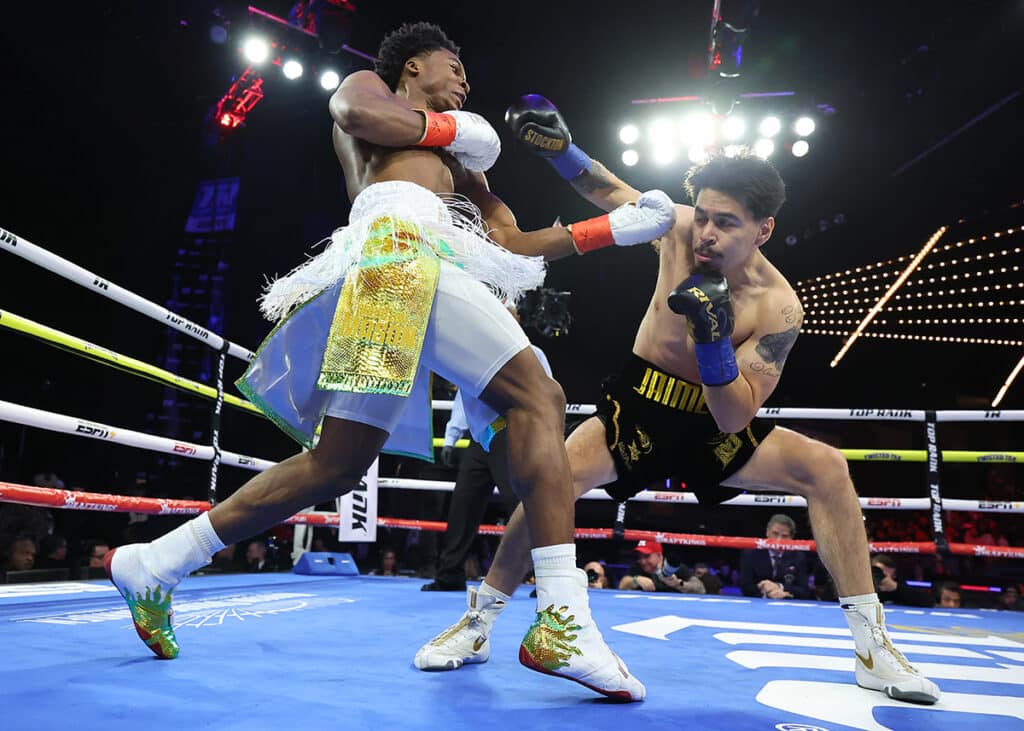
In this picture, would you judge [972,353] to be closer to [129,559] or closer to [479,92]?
[479,92]

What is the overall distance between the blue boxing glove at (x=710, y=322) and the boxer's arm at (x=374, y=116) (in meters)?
0.63

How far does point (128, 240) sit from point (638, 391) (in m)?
8.77

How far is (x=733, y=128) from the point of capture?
7273 millimetres

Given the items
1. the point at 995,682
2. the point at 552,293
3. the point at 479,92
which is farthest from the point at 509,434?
the point at 479,92

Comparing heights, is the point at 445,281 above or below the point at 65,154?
below

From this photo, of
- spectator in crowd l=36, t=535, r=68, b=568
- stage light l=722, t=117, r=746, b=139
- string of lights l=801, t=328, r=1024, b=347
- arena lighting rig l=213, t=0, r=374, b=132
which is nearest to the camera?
spectator in crowd l=36, t=535, r=68, b=568

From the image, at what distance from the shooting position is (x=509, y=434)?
1406 millimetres

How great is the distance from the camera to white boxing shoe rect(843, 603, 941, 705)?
1.39 meters

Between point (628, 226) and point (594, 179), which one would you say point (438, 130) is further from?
point (594, 179)

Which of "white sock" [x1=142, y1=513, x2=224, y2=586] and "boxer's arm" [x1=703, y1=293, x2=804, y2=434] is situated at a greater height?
"boxer's arm" [x1=703, y1=293, x2=804, y2=434]

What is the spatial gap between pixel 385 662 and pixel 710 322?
0.95m

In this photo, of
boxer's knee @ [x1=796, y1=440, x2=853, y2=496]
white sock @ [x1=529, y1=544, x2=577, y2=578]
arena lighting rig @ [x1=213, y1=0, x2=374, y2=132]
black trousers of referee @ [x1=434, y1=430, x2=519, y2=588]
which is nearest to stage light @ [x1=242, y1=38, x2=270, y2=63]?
arena lighting rig @ [x1=213, y1=0, x2=374, y2=132]

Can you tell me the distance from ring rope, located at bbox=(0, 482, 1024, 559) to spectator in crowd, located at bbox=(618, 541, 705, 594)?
23 cm

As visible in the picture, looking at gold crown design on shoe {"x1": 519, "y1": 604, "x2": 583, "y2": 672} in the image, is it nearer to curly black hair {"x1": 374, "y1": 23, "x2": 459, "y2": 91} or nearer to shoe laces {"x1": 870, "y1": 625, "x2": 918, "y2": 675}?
shoe laces {"x1": 870, "y1": 625, "x2": 918, "y2": 675}
